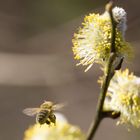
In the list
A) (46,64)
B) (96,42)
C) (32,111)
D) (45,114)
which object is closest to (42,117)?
(45,114)

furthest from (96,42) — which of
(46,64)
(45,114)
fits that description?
(46,64)

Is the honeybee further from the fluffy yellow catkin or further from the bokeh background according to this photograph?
the bokeh background

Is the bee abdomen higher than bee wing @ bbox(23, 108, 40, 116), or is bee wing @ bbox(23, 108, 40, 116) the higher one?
bee wing @ bbox(23, 108, 40, 116)

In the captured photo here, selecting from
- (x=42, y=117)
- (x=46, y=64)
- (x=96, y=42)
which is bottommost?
(x=42, y=117)

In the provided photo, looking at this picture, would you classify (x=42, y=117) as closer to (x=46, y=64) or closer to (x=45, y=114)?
(x=45, y=114)

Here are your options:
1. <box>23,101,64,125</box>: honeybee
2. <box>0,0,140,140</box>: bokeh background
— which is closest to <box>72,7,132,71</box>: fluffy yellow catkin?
<box>23,101,64,125</box>: honeybee

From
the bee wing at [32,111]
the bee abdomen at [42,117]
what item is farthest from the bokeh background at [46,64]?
the bee abdomen at [42,117]

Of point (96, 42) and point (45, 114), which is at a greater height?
point (96, 42)

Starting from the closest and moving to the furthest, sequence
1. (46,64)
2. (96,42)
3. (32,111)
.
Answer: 1. (96,42)
2. (32,111)
3. (46,64)

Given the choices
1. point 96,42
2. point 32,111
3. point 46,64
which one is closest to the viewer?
point 96,42

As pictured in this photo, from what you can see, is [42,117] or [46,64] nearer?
[42,117]
